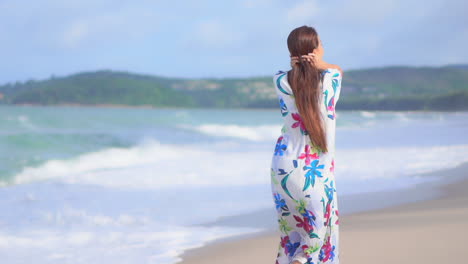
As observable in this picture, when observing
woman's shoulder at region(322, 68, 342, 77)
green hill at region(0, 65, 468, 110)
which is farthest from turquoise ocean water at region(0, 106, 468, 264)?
Answer: green hill at region(0, 65, 468, 110)

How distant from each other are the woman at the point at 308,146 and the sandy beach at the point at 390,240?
4.30ft

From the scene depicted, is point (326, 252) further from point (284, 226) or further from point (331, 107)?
point (331, 107)

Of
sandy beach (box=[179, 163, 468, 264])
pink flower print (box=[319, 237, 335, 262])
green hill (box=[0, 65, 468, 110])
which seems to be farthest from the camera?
green hill (box=[0, 65, 468, 110])

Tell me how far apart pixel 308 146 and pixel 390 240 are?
2.05 meters

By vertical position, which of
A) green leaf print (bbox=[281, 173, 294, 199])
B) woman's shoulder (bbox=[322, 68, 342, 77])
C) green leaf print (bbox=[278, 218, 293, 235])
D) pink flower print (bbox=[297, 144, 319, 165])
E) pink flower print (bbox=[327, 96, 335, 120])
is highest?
woman's shoulder (bbox=[322, 68, 342, 77])

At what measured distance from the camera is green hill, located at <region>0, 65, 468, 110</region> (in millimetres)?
61219

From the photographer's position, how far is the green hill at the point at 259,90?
201 ft

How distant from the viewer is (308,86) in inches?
115

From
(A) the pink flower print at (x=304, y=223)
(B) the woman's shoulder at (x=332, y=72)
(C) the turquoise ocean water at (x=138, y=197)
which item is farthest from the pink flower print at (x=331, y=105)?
(C) the turquoise ocean water at (x=138, y=197)

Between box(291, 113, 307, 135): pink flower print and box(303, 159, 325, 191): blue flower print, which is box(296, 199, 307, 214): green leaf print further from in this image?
box(291, 113, 307, 135): pink flower print

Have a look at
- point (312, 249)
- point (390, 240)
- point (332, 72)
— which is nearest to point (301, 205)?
point (312, 249)

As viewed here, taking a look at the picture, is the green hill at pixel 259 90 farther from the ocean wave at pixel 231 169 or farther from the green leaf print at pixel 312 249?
the green leaf print at pixel 312 249

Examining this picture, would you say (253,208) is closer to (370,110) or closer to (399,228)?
(399,228)

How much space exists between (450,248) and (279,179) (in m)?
1.89
